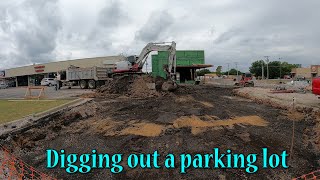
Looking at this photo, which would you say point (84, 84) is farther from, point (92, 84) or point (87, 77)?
point (92, 84)

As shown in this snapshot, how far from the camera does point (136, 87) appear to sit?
2153 centimetres

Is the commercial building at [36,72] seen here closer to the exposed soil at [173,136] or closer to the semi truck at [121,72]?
the semi truck at [121,72]

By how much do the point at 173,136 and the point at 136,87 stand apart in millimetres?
12575

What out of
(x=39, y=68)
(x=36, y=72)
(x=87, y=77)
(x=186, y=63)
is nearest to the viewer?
(x=87, y=77)

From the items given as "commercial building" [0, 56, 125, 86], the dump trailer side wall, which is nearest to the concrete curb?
the dump trailer side wall

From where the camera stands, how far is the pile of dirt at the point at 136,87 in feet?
67.3

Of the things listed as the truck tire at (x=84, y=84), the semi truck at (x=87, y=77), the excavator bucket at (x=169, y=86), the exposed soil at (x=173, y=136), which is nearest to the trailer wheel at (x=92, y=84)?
the semi truck at (x=87, y=77)

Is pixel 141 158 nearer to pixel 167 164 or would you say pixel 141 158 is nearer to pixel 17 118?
pixel 167 164

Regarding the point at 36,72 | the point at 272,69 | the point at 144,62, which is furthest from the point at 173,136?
the point at 272,69

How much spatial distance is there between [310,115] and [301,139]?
13.1ft

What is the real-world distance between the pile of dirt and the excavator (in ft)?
2.39

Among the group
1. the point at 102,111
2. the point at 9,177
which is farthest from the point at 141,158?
the point at 102,111

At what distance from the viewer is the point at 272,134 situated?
31.5ft

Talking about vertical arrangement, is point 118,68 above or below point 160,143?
above
